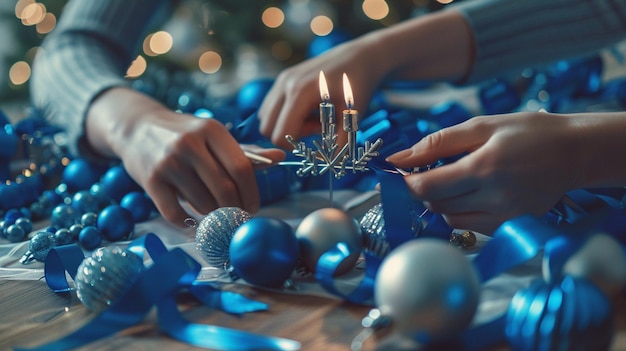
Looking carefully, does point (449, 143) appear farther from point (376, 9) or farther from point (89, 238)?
point (376, 9)

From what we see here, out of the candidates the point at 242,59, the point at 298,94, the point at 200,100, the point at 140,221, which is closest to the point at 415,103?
the point at 200,100

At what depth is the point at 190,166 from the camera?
771 millimetres

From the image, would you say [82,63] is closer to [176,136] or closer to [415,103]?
[176,136]

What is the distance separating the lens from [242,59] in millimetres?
2334

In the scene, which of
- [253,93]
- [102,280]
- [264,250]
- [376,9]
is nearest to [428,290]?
[264,250]

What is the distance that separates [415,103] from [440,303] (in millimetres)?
1054

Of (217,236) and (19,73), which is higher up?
(19,73)

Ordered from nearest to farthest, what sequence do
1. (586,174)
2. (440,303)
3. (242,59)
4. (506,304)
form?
1. (440,303)
2. (506,304)
3. (586,174)
4. (242,59)

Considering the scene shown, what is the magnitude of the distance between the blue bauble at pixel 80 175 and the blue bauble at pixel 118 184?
0.09 meters

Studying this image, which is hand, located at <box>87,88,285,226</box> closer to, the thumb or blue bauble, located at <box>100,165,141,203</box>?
blue bauble, located at <box>100,165,141,203</box>

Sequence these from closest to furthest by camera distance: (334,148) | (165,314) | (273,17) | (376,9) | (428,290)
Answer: (428,290) → (165,314) → (334,148) → (376,9) → (273,17)

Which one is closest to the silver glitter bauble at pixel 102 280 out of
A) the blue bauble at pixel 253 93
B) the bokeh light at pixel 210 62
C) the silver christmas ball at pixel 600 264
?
the silver christmas ball at pixel 600 264

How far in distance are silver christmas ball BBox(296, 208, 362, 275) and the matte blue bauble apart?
0.19 m

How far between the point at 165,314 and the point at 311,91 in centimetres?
42
